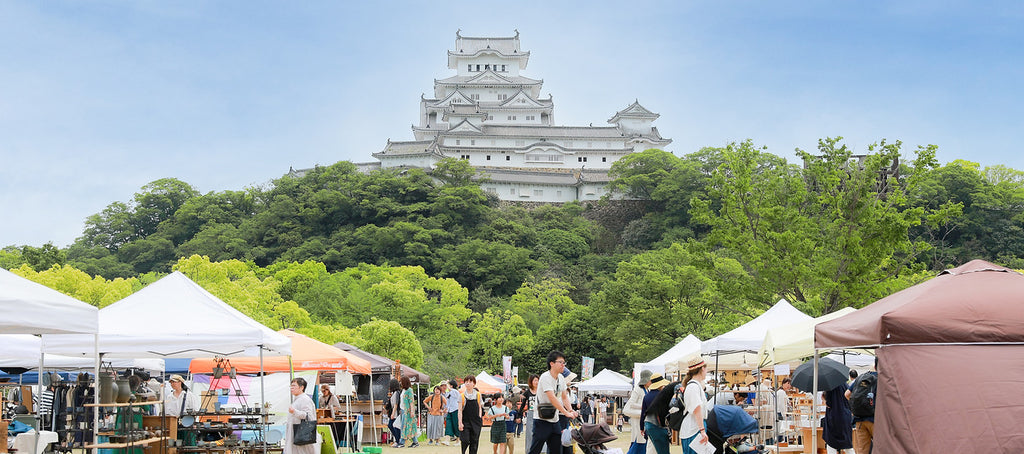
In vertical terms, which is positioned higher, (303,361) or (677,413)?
(303,361)

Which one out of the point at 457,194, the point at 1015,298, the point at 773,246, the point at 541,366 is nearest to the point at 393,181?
the point at 457,194

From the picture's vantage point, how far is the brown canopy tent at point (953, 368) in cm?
703

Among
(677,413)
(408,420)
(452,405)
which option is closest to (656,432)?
(677,413)

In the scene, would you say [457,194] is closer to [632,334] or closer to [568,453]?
[632,334]

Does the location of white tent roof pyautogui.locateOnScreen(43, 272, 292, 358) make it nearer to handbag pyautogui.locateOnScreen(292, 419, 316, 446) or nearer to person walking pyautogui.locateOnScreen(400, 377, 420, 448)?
handbag pyautogui.locateOnScreen(292, 419, 316, 446)

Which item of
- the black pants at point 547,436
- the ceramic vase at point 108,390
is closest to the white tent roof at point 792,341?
the black pants at point 547,436

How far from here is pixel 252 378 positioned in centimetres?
1972

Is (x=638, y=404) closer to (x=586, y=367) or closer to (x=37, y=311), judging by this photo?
(x=37, y=311)

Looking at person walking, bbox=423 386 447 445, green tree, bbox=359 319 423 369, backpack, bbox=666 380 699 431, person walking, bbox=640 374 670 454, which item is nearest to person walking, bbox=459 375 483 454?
person walking, bbox=640 374 670 454

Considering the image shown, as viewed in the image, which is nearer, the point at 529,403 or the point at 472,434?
the point at 472,434

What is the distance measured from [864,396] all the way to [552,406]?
311 cm

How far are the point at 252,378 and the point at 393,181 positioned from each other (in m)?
55.1

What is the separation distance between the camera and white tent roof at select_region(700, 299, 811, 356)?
1380cm

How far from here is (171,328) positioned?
1060cm
